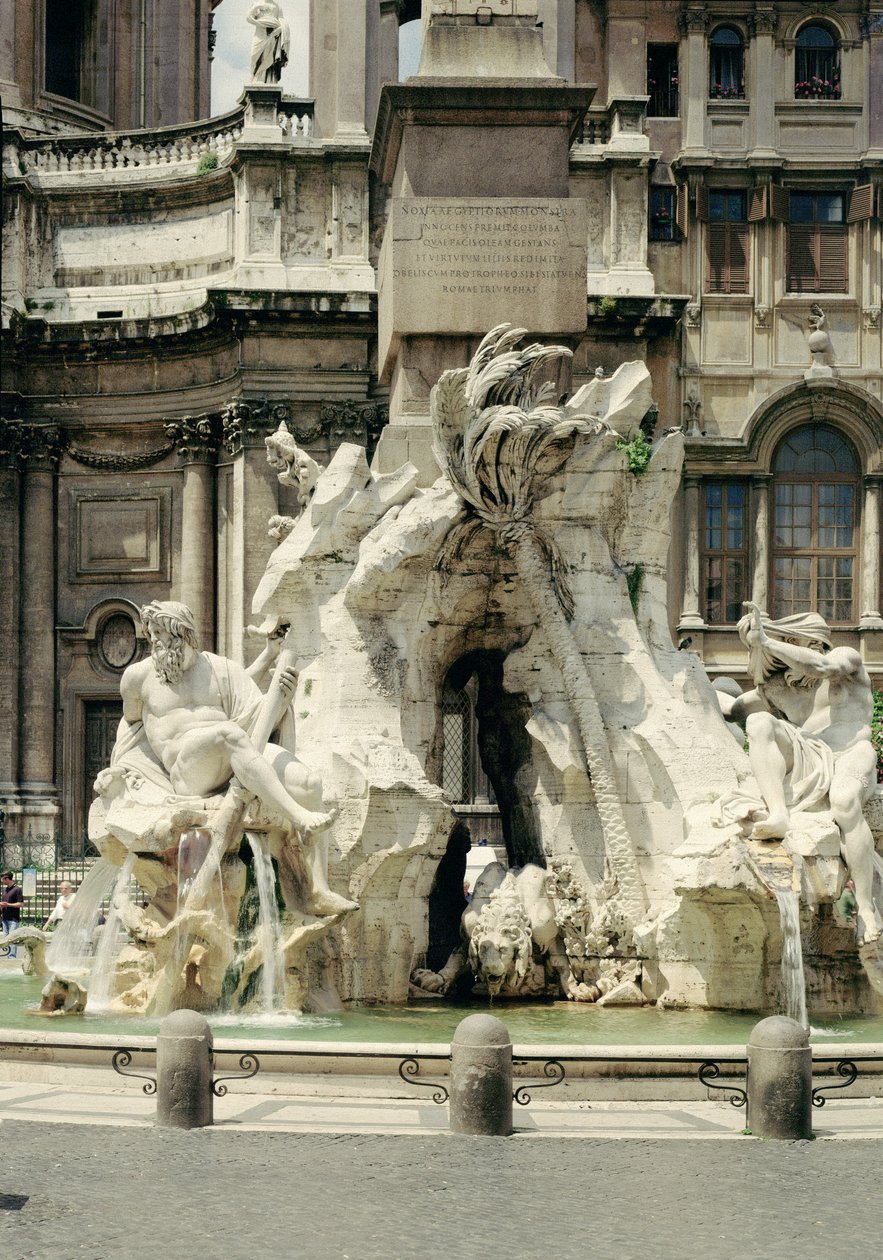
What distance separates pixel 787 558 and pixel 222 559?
40.2ft

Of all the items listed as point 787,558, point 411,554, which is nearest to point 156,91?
point 787,558

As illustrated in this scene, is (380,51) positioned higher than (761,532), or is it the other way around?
(380,51)

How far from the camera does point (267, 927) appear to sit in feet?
50.8

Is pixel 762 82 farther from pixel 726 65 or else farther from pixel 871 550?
pixel 871 550

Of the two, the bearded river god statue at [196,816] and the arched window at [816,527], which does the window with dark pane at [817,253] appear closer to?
the arched window at [816,527]

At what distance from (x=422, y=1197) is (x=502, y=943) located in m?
6.91

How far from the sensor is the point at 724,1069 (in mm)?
11914

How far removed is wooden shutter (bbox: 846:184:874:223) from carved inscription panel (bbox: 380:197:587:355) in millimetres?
29331

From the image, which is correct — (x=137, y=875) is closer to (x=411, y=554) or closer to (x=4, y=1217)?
(x=411, y=554)

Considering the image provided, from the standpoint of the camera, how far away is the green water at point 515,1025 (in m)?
14.2

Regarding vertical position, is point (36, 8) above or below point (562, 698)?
above

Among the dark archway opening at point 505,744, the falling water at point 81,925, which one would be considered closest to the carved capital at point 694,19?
the dark archway opening at point 505,744

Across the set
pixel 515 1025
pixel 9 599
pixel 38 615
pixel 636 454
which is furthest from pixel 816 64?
pixel 515 1025

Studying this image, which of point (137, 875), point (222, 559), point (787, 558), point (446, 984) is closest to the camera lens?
point (137, 875)
